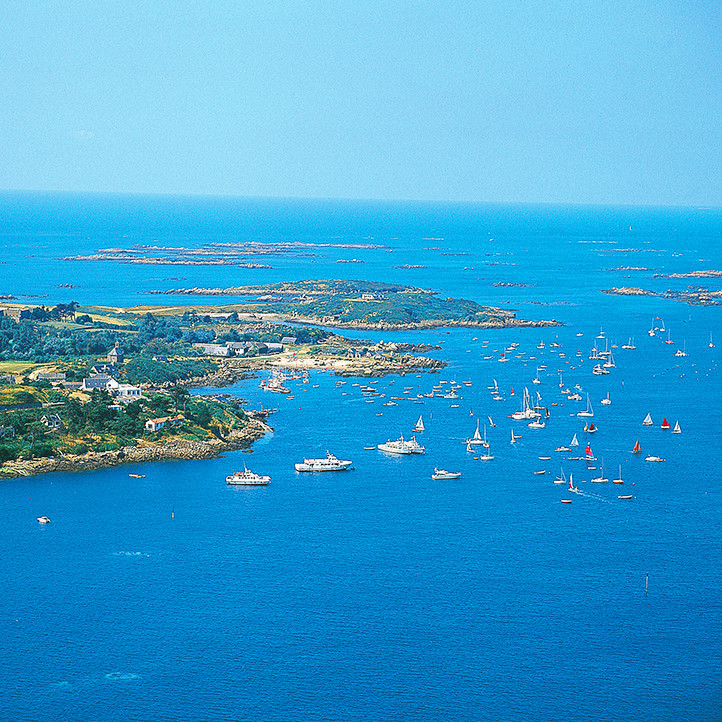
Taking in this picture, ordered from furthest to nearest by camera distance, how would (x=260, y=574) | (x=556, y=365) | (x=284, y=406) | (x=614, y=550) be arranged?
(x=556, y=365), (x=284, y=406), (x=614, y=550), (x=260, y=574)

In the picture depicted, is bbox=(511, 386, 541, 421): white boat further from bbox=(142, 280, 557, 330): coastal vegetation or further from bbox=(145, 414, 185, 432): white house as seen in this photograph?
bbox=(142, 280, 557, 330): coastal vegetation

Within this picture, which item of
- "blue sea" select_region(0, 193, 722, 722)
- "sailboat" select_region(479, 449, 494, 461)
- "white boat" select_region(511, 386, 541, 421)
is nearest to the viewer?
"blue sea" select_region(0, 193, 722, 722)

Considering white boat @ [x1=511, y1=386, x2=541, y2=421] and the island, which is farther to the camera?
white boat @ [x1=511, y1=386, x2=541, y2=421]

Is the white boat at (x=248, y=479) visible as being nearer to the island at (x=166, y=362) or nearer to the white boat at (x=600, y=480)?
the island at (x=166, y=362)

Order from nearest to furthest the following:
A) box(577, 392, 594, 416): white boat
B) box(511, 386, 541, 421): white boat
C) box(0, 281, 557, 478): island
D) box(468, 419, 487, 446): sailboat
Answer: box(0, 281, 557, 478): island < box(468, 419, 487, 446): sailboat < box(511, 386, 541, 421): white boat < box(577, 392, 594, 416): white boat

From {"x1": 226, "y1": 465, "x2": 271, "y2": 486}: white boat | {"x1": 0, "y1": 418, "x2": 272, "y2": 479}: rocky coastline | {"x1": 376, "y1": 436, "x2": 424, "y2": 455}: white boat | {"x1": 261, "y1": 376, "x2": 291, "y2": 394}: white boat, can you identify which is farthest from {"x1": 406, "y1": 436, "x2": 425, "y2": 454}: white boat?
{"x1": 261, "y1": 376, "x2": 291, "y2": 394}: white boat

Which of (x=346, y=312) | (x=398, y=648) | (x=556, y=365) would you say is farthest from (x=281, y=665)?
(x=346, y=312)

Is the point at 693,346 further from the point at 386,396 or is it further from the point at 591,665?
the point at 591,665

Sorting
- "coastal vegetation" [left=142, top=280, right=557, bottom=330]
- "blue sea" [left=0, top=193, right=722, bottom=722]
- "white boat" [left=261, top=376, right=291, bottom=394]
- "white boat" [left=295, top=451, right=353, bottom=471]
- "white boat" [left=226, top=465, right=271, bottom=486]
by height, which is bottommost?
"blue sea" [left=0, top=193, right=722, bottom=722]
